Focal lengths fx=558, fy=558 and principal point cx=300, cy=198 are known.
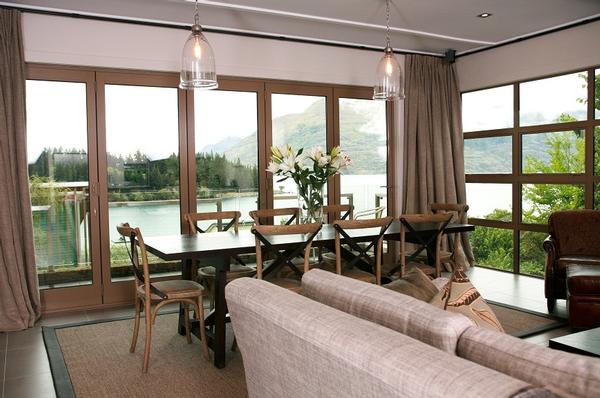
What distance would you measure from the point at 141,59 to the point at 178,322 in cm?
247

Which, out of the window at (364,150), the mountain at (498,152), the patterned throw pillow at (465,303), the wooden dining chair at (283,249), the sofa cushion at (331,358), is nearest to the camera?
the sofa cushion at (331,358)

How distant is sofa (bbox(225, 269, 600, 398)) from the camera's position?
107cm

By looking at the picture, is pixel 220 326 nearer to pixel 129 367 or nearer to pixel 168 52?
pixel 129 367

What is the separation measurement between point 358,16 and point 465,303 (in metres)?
3.93

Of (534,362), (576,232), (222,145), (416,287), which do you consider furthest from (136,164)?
(534,362)

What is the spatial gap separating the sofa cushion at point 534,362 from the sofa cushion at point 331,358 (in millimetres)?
150

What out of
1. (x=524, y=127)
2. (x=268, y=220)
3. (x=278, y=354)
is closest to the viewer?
(x=278, y=354)

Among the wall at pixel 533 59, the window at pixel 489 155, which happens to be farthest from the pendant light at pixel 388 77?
the window at pixel 489 155

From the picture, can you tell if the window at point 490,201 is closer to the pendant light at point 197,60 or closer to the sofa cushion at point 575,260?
the sofa cushion at point 575,260

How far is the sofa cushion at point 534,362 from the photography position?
108 cm

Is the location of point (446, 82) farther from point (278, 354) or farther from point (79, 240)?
point (278, 354)

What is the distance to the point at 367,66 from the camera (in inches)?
256

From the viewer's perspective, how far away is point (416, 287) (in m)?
2.04

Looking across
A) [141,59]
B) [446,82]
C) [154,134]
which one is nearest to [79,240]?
[154,134]
